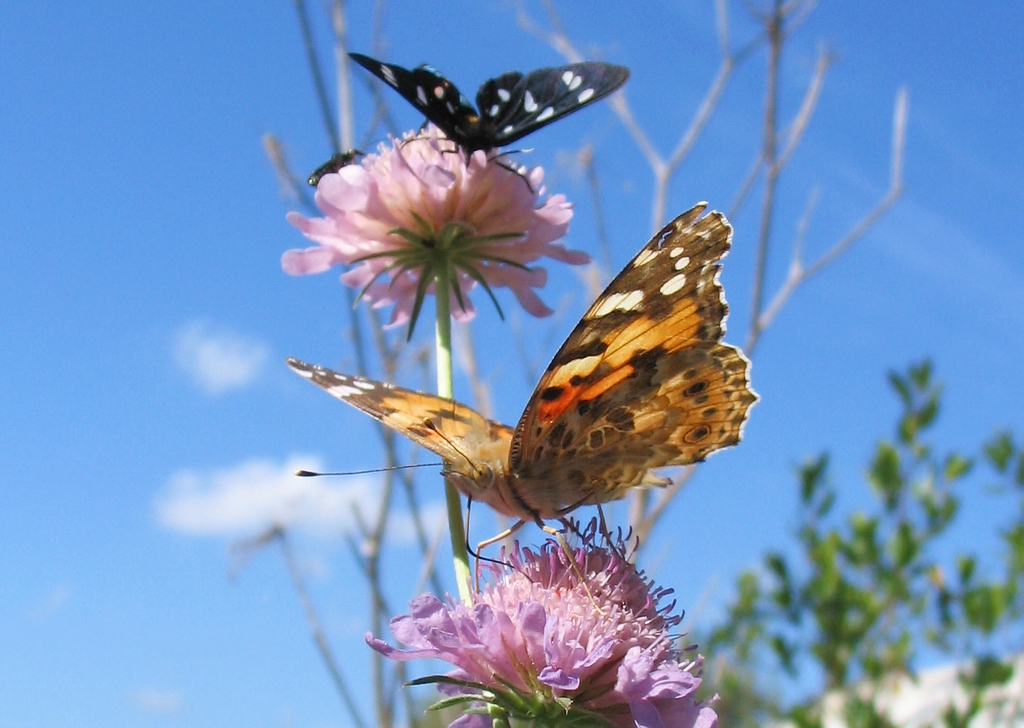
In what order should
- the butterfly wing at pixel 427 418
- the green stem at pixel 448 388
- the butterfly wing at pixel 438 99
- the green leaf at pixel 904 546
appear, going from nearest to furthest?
the green stem at pixel 448 388, the butterfly wing at pixel 427 418, the butterfly wing at pixel 438 99, the green leaf at pixel 904 546

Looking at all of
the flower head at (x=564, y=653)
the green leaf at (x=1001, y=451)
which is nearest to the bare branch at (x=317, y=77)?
the flower head at (x=564, y=653)

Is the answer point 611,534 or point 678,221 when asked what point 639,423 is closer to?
point 611,534

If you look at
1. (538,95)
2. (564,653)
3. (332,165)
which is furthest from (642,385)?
(332,165)

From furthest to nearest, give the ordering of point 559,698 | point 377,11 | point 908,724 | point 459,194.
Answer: point 908,724 → point 377,11 → point 459,194 → point 559,698

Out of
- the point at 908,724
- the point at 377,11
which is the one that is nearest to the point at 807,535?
the point at 908,724

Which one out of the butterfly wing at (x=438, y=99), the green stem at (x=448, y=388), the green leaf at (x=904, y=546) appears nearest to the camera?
the green stem at (x=448, y=388)

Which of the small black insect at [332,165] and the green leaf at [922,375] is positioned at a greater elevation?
the green leaf at [922,375]

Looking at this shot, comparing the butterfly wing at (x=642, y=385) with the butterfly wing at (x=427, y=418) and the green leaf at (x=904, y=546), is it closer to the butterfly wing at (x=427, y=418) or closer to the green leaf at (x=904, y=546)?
the butterfly wing at (x=427, y=418)
